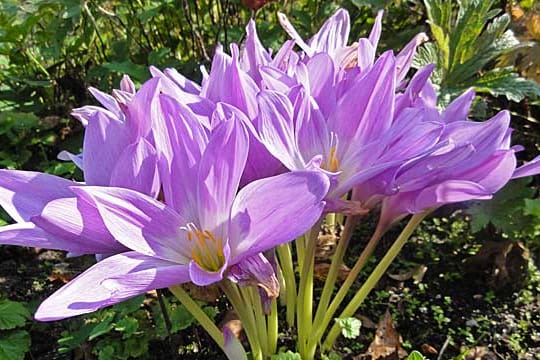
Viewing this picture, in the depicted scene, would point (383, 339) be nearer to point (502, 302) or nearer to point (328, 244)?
point (328, 244)

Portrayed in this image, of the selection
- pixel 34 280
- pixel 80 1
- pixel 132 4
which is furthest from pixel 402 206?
pixel 132 4

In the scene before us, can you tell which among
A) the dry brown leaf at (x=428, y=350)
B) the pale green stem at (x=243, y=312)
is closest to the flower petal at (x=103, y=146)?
the pale green stem at (x=243, y=312)

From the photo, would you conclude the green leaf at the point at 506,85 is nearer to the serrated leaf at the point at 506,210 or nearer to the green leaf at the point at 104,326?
the serrated leaf at the point at 506,210

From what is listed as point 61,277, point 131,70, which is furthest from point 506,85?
point 61,277

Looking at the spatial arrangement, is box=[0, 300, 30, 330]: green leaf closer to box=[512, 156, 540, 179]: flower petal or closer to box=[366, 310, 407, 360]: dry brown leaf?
box=[366, 310, 407, 360]: dry brown leaf

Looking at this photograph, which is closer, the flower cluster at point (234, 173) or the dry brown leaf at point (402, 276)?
the flower cluster at point (234, 173)

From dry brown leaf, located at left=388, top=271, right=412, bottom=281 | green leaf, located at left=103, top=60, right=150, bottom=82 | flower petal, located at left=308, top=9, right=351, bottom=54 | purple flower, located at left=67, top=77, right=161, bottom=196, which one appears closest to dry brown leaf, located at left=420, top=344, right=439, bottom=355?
dry brown leaf, located at left=388, top=271, right=412, bottom=281

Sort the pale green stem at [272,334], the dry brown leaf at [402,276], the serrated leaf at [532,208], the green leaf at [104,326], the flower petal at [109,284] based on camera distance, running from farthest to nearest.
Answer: the dry brown leaf at [402,276]
the serrated leaf at [532,208]
the green leaf at [104,326]
the pale green stem at [272,334]
the flower petal at [109,284]
